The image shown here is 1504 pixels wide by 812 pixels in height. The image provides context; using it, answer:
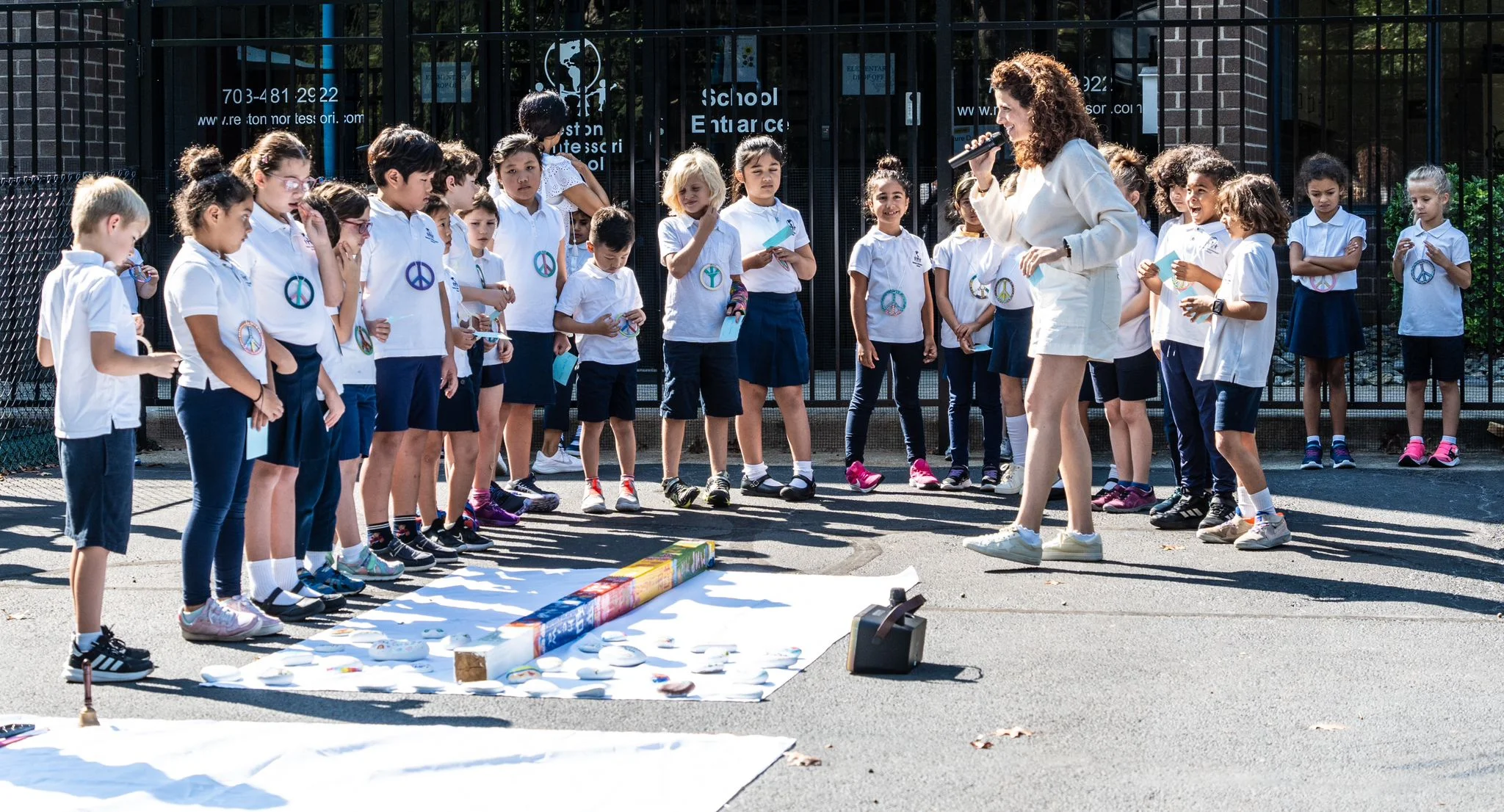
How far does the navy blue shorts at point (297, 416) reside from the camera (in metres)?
5.80

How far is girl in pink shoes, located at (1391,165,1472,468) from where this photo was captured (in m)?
9.48

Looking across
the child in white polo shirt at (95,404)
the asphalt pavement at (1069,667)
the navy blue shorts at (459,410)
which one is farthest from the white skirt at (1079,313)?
the child in white polo shirt at (95,404)

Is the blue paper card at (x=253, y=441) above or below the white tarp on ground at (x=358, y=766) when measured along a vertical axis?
above

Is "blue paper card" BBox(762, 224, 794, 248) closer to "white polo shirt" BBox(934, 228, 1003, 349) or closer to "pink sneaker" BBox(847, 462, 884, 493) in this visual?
"white polo shirt" BBox(934, 228, 1003, 349)

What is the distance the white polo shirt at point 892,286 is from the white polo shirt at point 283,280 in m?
3.67

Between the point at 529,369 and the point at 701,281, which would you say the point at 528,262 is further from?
the point at 701,281

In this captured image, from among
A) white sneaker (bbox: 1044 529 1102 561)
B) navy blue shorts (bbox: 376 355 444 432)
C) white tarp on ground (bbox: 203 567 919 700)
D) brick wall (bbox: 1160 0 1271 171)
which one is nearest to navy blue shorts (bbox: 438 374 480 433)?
navy blue shorts (bbox: 376 355 444 432)

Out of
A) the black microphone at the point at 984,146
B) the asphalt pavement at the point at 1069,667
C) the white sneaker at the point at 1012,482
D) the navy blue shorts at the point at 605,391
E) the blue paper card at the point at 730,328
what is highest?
the black microphone at the point at 984,146

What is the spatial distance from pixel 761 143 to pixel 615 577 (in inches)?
126

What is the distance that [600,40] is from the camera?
1224cm

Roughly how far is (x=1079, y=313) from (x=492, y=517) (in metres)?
2.91

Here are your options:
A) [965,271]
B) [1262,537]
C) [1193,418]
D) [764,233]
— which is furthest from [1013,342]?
[1262,537]

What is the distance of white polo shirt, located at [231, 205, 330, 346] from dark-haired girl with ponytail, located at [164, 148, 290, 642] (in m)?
0.21

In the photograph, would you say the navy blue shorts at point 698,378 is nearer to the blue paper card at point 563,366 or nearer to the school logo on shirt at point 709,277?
the school logo on shirt at point 709,277
